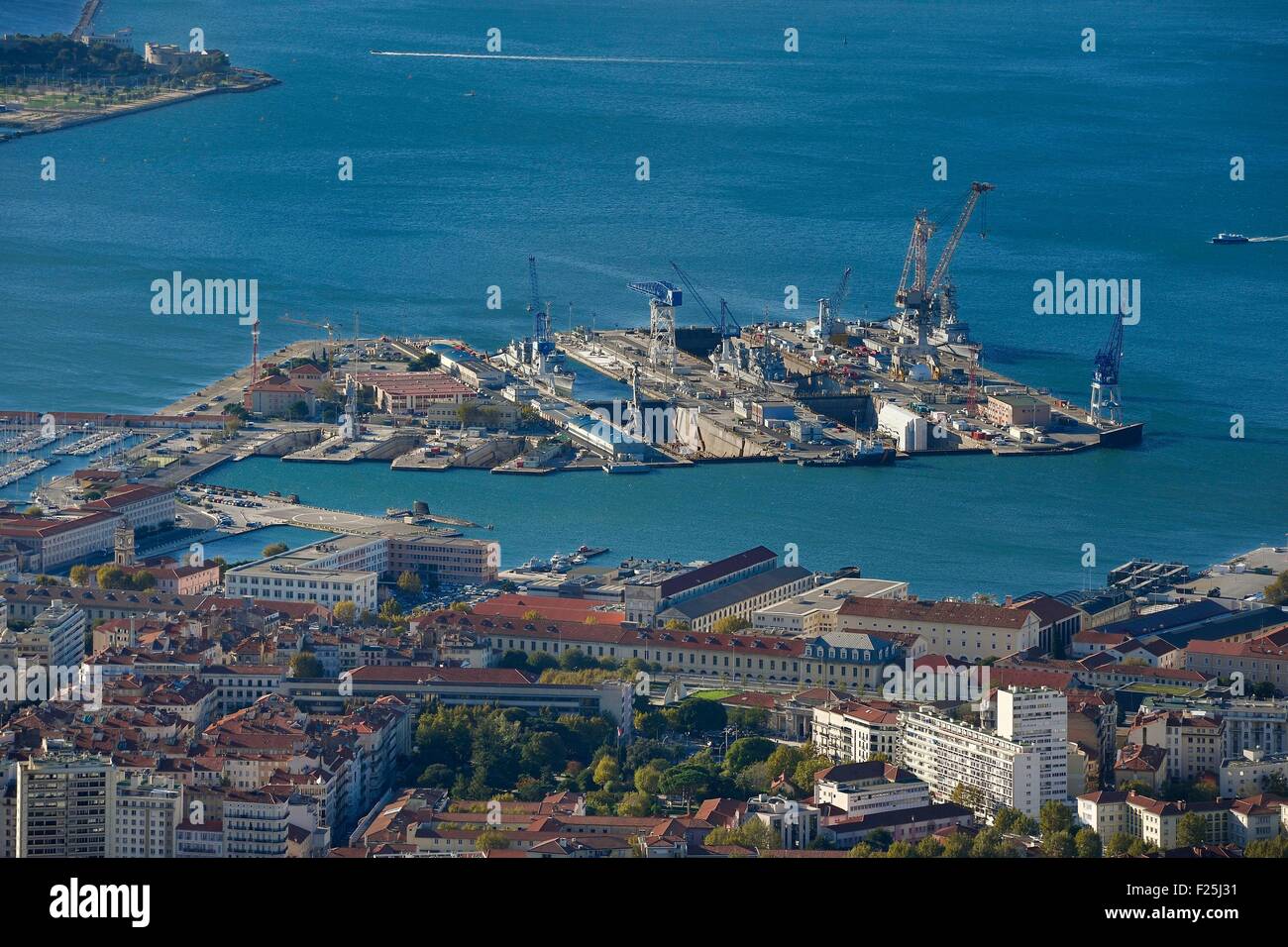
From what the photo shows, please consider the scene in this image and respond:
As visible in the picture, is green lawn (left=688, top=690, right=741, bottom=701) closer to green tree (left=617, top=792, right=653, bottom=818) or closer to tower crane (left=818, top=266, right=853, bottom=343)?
green tree (left=617, top=792, right=653, bottom=818)

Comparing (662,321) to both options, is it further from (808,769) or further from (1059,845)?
(1059,845)

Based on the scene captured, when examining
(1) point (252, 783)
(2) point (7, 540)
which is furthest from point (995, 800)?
(2) point (7, 540)

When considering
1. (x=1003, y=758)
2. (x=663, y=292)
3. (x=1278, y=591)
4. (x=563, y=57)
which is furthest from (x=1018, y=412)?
(x=563, y=57)

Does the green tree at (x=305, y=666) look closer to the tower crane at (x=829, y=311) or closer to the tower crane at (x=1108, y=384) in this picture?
the tower crane at (x=1108, y=384)

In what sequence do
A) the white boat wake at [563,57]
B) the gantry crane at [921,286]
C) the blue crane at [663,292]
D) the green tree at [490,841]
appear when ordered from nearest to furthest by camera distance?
1. the green tree at [490,841]
2. the blue crane at [663,292]
3. the gantry crane at [921,286]
4. the white boat wake at [563,57]

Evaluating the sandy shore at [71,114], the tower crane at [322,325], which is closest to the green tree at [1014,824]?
the tower crane at [322,325]

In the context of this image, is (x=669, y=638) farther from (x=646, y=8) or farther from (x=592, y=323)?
(x=646, y=8)
